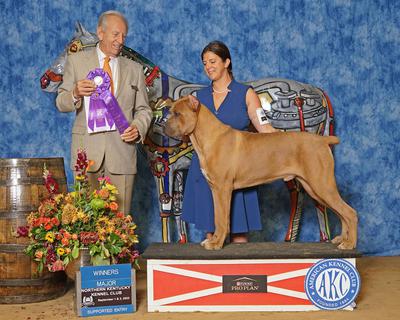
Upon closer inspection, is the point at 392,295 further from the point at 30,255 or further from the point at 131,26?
the point at 131,26

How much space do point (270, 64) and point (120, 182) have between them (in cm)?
213

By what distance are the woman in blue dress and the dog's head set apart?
1.09ft

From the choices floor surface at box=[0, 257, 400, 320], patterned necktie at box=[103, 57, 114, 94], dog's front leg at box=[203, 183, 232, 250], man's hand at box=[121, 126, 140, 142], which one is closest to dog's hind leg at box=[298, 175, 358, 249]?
floor surface at box=[0, 257, 400, 320]

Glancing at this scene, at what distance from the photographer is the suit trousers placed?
347cm

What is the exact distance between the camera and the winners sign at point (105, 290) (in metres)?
3.11

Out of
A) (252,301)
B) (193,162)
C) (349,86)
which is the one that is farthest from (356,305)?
(349,86)

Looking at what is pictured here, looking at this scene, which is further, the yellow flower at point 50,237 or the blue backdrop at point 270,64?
the blue backdrop at point 270,64

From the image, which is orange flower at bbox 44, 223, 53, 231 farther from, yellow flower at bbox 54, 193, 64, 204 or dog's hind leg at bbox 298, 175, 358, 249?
dog's hind leg at bbox 298, 175, 358, 249

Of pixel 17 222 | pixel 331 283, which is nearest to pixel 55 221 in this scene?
pixel 17 222

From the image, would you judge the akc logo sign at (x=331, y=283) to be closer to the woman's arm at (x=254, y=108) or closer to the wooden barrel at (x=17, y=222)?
the woman's arm at (x=254, y=108)

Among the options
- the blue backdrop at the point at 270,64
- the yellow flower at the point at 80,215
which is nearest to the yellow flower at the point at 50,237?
the yellow flower at the point at 80,215

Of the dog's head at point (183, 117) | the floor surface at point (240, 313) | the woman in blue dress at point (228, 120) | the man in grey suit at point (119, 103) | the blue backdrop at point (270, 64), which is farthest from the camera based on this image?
the blue backdrop at point (270, 64)

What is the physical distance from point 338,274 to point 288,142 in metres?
0.80

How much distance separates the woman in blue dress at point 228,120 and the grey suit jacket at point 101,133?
1.40 feet
